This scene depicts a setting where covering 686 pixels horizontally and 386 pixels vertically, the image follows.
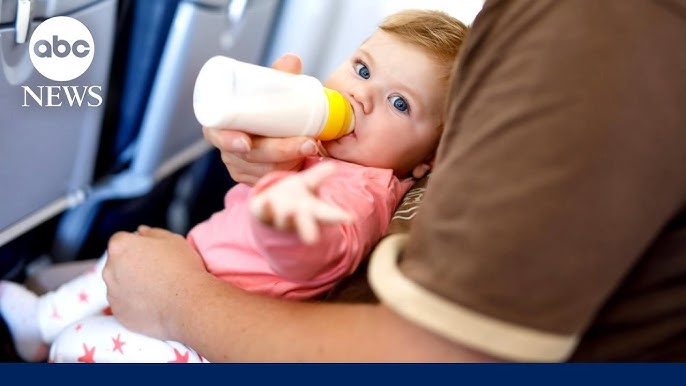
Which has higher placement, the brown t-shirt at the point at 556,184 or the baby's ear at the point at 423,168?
the brown t-shirt at the point at 556,184

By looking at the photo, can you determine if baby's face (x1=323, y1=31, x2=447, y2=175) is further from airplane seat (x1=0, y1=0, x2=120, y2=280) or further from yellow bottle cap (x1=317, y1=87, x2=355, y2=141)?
airplane seat (x1=0, y1=0, x2=120, y2=280)

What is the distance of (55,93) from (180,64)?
0.32 m

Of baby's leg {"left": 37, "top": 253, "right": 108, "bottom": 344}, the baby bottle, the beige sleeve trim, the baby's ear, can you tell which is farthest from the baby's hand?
baby's leg {"left": 37, "top": 253, "right": 108, "bottom": 344}

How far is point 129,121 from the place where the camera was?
144 centimetres

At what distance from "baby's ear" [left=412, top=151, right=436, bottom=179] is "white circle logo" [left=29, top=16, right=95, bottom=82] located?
50cm

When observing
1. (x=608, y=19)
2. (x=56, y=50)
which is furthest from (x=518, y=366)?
(x=56, y=50)

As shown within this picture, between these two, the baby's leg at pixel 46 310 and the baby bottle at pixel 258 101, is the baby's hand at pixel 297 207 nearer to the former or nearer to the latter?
the baby bottle at pixel 258 101

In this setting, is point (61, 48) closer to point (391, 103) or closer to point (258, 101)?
point (258, 101)

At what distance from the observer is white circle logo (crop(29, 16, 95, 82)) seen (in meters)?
0.98

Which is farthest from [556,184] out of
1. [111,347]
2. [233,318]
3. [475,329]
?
[111,347]

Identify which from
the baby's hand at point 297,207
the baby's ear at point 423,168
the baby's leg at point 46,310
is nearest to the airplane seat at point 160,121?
the baby's leg at point 46,310

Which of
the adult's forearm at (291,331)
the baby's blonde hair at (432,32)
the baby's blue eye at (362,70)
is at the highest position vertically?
the baby's blonde hair at (432,32)

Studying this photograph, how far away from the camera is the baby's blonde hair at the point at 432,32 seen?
1.02m

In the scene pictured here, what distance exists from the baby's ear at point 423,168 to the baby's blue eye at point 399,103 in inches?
4.0
